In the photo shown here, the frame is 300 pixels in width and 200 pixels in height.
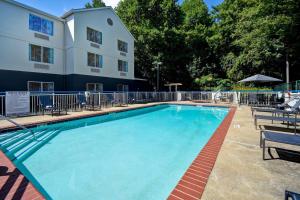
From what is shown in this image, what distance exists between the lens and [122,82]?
1991cm

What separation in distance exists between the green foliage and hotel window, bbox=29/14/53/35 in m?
12.8

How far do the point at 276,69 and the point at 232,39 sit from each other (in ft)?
27.2

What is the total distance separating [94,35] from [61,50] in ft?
11.0

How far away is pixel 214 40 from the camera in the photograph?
26000 millimetres

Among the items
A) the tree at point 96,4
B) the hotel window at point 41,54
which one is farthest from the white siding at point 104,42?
the tree at point 96,4

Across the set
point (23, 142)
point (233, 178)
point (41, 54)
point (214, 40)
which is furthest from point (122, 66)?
point (233, 178)

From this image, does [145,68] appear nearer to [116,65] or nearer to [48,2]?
[116,65]

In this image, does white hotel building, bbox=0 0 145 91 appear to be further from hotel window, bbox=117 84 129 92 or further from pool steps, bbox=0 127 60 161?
pool steps, bbox=0 127 60 161

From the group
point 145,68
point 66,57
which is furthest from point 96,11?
point 145,68

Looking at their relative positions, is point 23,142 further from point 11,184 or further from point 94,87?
point 94,87

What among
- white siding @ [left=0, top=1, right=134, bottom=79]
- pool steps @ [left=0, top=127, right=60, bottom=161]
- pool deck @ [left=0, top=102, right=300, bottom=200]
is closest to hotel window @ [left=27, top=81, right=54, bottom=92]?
white siding @ [left=0, top=1, right=134, bottom=79]

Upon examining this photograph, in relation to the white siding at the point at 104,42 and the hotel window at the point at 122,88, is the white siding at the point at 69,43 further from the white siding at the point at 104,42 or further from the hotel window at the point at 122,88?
the hotel window at the point at 122,88

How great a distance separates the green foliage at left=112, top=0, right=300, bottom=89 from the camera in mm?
19453

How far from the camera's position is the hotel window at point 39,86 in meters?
13.2
